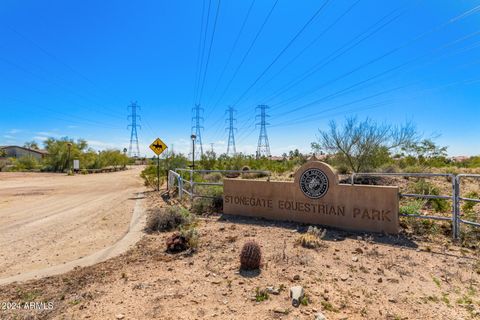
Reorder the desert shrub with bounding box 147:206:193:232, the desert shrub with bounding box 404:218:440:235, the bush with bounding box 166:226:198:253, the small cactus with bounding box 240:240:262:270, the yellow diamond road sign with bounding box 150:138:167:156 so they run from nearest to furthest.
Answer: the small cactus with bounding box 240:240:262:270, the bush with bounding box 166:226:198:253, the desert shrub with bounding box 404:218:440:235, the desert shrub with bounding box 147:206:193:232, the yellow diamond road sign with bounding box 150:138:167:156

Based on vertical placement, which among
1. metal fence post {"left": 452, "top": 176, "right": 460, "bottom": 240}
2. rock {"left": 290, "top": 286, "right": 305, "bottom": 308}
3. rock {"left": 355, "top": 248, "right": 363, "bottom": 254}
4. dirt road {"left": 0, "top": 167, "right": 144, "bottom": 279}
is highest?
metal fence post {"left": 452, "top": 176, "right": 460, "bottom": 240}

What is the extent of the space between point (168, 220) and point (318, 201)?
4235 millimetres

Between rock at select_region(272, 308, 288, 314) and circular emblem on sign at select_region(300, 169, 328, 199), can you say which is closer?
rock at select_region(272, 308, 288, 314)

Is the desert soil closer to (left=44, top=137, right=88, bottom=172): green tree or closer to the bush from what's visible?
the bush

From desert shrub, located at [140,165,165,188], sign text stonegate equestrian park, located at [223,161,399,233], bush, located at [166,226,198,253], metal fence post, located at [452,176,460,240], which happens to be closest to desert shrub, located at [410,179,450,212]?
metal fence post, located at [452,176,460,240]

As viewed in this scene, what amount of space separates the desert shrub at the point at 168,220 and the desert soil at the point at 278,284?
5.77 feet

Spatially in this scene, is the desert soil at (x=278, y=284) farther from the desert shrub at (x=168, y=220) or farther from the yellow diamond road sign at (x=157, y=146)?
the yellow diamond road sign at (x=157, y=146)

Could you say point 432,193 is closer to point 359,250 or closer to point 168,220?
point 359,250

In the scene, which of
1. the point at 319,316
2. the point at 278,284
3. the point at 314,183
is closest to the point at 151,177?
the point at 314,183

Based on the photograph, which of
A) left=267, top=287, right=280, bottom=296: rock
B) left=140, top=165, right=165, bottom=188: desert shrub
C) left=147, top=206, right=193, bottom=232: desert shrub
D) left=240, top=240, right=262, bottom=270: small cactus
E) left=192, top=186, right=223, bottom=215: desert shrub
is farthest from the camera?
left=140, top=165, right=165, bottom=188: desert shrub

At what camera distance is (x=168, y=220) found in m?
8.03

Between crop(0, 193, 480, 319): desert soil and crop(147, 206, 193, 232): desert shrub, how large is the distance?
1.76m

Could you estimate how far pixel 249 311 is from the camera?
345 centimetres

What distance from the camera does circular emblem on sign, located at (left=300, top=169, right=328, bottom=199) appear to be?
7.34m
